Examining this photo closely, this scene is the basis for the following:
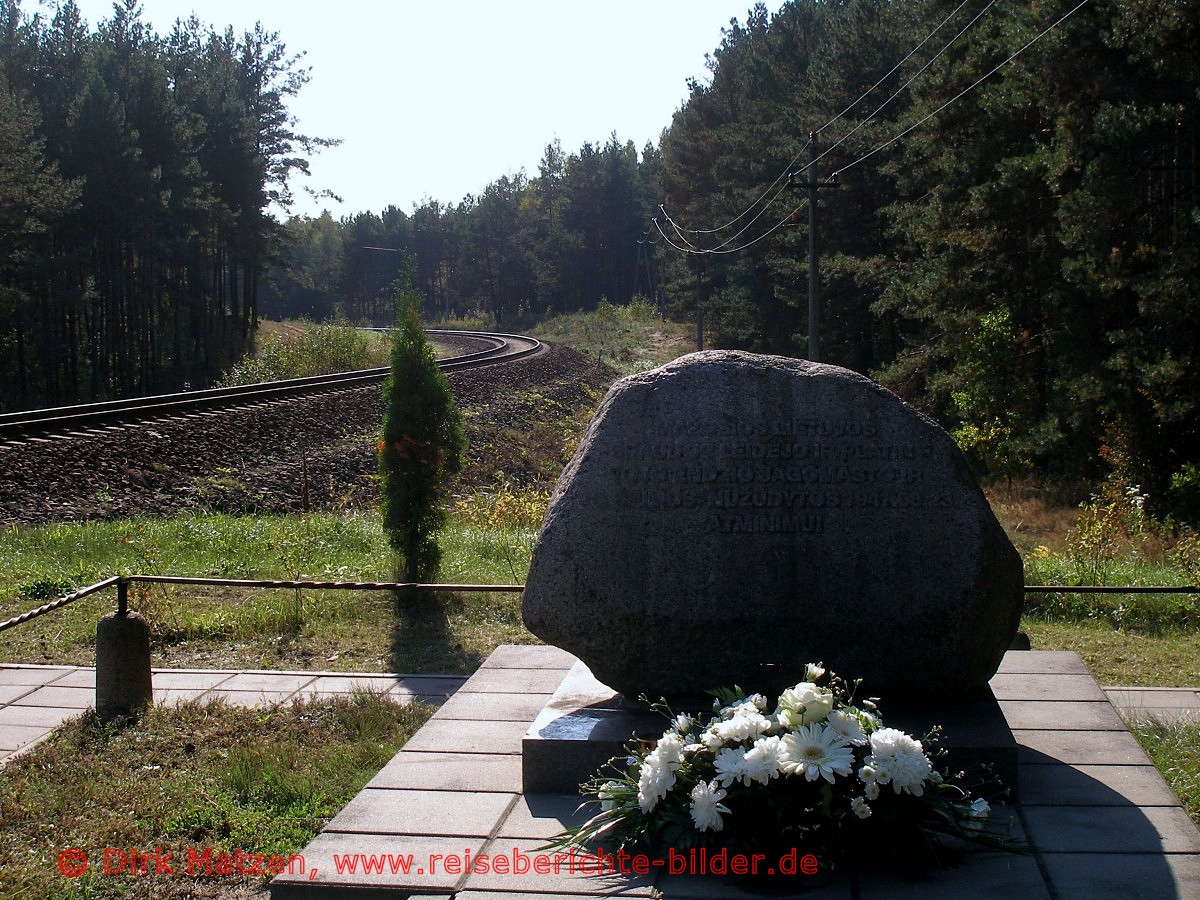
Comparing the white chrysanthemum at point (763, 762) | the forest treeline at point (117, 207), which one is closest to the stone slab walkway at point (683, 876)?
the white chrysanthemum at point (763, 762)

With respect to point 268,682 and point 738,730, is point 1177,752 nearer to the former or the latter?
point 738,730

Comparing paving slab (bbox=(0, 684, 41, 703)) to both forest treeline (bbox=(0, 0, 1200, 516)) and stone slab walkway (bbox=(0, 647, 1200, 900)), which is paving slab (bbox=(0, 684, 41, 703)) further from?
forest treeline (bbox=(0, 0, 1200, 516))

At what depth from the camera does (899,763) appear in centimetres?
354

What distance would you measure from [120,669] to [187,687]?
2.25 feet

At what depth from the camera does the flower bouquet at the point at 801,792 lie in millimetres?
3559

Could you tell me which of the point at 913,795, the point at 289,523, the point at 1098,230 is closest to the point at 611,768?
the point at 913,795

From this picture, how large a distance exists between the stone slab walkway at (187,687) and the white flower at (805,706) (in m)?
3.21

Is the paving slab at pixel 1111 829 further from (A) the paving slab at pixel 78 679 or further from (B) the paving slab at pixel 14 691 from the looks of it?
(B) the paving slab at pixel 14 691

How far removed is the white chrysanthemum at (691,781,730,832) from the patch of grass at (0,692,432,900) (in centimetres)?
175

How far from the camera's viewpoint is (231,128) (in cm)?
4416

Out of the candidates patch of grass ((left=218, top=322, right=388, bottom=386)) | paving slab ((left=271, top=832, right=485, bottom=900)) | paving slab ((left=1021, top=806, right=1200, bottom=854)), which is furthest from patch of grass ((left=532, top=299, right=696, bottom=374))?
paving slab ((left=271, top=832, right=485, bottom=900))

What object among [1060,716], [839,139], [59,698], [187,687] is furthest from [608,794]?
[839,139]

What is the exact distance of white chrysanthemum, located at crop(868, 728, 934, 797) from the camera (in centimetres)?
354

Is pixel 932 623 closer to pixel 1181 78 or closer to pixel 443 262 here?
pixel 1181 78
